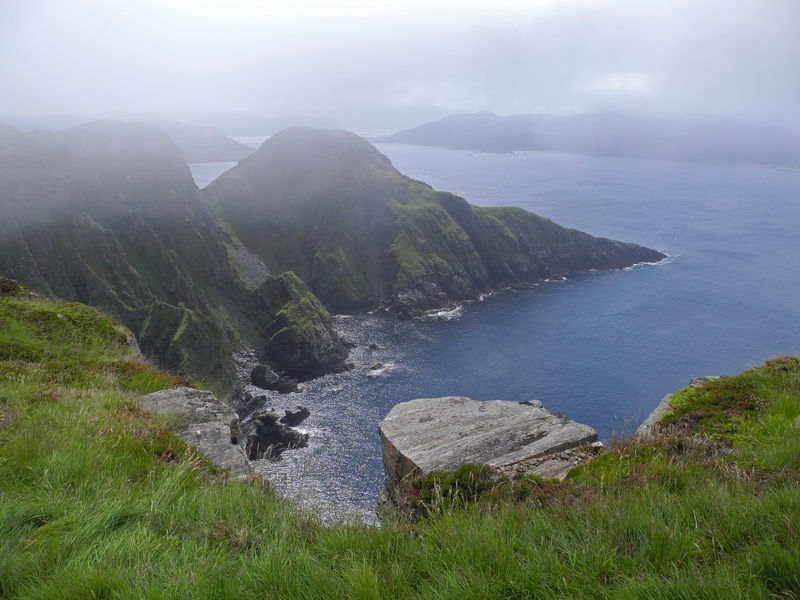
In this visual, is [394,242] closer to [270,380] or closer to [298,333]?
[298,333]

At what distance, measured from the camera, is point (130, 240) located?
4636 inches

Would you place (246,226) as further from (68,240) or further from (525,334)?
(525,334)

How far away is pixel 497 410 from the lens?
1460 cm

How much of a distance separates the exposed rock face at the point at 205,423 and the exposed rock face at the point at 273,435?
61580 millimetres

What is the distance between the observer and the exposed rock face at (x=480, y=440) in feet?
36.4

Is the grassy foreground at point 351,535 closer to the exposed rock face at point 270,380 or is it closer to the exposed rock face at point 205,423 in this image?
the exposed rock face at point 205,423

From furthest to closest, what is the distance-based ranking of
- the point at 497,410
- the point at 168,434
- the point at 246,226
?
the point at 246,226 → the point at 497,410 → the point at 168,434

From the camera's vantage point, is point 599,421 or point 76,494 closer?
point 76,494

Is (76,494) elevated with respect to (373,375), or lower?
elevated

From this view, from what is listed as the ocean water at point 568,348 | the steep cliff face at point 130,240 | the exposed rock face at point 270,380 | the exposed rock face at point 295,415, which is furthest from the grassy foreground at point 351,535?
the exposed rock face at point 270,380

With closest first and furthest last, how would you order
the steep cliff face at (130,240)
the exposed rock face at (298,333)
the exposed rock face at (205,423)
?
the exposed rock face at (205,423) → the steep cliff face at (130,240) → the exposed rock face at (298,333)

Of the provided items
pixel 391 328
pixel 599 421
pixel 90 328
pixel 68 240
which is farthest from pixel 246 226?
pixel 90 328

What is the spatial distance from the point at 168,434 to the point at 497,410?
33.3 ft

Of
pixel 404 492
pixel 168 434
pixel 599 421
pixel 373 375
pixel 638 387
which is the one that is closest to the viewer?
pixel 168 434
